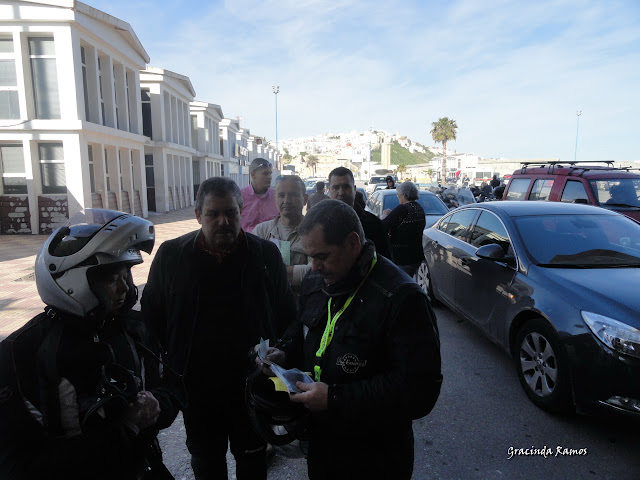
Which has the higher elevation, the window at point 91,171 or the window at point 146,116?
the window at point 146,116

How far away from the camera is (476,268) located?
4609 mm

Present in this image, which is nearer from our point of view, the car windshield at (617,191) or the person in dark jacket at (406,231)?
the person in dark jacket at (406,231)

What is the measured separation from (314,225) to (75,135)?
1517cm

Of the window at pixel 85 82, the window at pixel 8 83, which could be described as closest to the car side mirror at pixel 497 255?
the window at pixel 8 83

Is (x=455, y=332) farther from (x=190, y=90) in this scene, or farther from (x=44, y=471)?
(x=190, y=90)

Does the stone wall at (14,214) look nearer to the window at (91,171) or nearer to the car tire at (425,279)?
the window at (91,171)

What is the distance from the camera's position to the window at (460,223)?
5.39 m

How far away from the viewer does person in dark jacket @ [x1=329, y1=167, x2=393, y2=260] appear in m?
3.58

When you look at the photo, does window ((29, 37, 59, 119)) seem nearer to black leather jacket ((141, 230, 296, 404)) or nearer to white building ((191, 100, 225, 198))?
black leather jacket ((141, 230, 296, 404))

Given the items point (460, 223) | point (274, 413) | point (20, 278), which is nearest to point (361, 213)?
point (274, 413)

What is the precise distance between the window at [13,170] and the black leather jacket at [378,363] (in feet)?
53.2

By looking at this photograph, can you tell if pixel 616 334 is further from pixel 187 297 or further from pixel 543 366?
pixel 187 297

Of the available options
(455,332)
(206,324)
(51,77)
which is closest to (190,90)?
(51,77)

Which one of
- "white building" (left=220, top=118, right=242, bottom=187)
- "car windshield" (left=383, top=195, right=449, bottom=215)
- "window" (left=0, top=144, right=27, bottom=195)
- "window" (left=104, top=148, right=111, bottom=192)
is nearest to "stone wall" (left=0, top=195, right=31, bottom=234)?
"window" (left=0, top=144, right=27, bottom=195)
